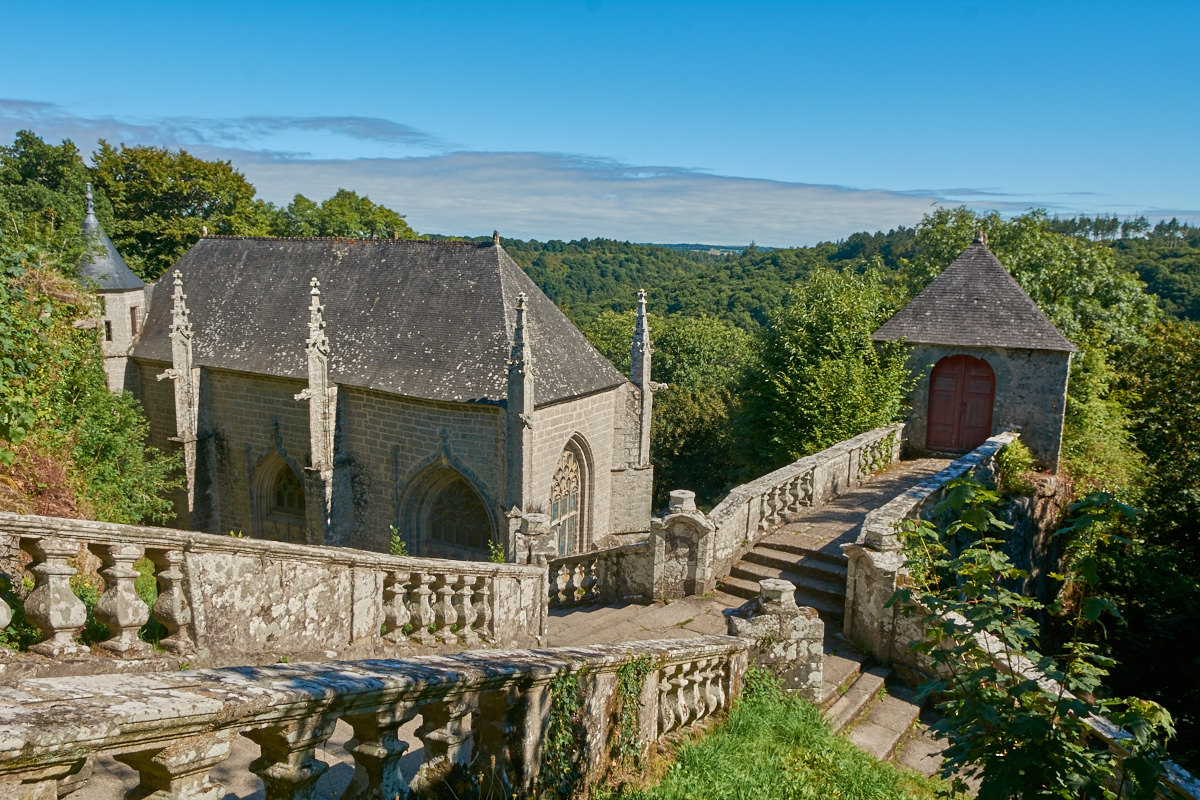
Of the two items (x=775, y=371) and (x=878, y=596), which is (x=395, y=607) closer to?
(x=878, y=596)

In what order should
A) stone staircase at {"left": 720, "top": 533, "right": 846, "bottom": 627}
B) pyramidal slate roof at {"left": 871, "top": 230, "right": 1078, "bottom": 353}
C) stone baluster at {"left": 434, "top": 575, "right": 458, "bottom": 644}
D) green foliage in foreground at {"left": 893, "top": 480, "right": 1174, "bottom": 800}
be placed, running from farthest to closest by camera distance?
pyramidal slate roof at {"left": 871, "top": 230, "right": 1078, "bottom": 353} → stone staircase at {"left": 720, "top": 533, "right": 846, "bottom": 627} → stone baluster at {"left": 434, "top": 575, "right": 458, "bottom": 644} → green foliage in foreground at {"left": 893, "top": 480, "right": 1174, "bottom": 800}

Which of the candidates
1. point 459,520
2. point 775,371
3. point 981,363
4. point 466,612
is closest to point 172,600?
point 466,612

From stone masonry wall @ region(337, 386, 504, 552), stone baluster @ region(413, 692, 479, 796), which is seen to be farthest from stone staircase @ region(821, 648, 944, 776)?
stone masonry wall @ region(337, 386, 504, 552)

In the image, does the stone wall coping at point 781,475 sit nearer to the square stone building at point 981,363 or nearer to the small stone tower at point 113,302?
the square stone building at point 981,363

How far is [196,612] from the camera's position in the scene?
518cm

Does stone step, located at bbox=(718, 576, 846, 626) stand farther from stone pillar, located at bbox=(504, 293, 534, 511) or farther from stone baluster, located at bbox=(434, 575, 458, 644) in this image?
stone pillar, located at bbox=(504, 293, 534, 511)

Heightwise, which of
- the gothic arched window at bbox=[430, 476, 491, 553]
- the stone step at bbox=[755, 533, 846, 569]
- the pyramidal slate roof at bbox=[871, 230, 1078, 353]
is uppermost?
the pyramidal slate roof at bbox=[871, 230, 1078, 353]

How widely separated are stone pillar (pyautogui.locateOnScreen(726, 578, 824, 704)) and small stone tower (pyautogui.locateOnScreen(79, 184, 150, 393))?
1920 cm

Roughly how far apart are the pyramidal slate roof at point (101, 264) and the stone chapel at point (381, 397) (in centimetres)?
6

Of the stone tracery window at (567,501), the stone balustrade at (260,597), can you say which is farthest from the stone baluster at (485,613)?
the stone tracery window at (567,501)

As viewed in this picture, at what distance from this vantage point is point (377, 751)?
3133 millimetres

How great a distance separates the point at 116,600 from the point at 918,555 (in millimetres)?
5374

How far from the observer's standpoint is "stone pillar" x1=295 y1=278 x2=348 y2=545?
16.3 m

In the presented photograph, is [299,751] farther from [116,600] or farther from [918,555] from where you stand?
[918,555]
